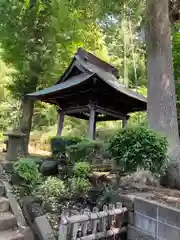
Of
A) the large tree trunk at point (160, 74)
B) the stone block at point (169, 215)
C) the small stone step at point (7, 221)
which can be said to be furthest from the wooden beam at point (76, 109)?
the stone block at point (169, 215)

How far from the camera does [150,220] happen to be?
2.94 m

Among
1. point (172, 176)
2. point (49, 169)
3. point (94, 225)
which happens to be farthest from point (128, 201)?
point (49, 169)

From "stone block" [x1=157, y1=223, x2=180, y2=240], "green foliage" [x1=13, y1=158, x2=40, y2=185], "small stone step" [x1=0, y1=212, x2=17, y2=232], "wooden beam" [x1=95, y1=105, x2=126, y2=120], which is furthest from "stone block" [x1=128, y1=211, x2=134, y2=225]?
"wooden beam" [x1=95, y1=105, x2=126, y2=120]

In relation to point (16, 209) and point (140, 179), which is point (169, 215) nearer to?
point (140, 179)

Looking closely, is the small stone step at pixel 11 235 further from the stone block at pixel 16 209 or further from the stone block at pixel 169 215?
the stone block at pixel 169 215

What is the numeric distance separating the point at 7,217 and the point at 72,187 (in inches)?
50.5

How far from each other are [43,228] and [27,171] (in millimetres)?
1178

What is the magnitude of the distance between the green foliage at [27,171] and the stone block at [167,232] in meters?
2.10

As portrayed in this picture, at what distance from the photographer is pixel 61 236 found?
254cm

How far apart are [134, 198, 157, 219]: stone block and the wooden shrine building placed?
454 centimetres

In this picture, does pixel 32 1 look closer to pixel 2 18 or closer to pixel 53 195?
pixel 2 18

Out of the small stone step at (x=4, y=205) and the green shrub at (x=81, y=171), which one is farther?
the green shrub at (x=81, y=171)

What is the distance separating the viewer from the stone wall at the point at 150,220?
270 cm

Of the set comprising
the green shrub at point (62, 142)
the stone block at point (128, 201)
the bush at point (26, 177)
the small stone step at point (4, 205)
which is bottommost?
the small stone step at point (4, 205)
